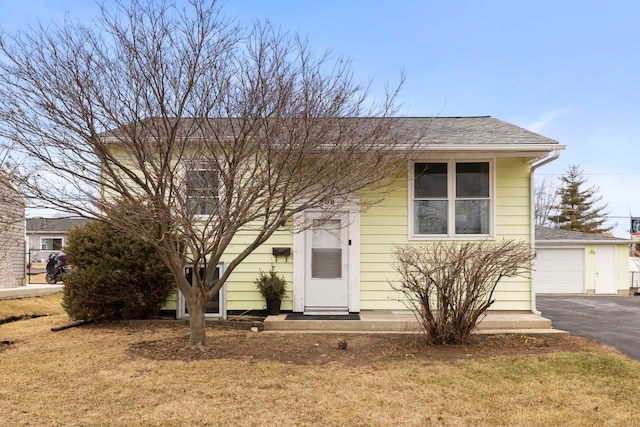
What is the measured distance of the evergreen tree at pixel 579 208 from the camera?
1219 inches

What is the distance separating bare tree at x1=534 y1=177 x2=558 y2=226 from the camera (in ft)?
107

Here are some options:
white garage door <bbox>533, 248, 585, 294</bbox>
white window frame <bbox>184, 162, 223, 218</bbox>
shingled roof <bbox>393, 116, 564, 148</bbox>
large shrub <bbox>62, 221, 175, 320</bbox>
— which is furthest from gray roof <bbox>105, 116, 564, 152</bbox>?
white garage door <bbox>533, 248, 585, 294</bbox>

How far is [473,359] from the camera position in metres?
5.23

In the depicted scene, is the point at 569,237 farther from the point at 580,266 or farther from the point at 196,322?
the point at 196,322

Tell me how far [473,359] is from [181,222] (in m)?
3.63

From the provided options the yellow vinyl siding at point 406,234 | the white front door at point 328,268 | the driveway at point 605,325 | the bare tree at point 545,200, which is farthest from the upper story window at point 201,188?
the bare tree at point 545,200

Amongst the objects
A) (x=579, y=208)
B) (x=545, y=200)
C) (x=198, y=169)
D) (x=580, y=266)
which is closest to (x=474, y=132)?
(x=198, y=169)

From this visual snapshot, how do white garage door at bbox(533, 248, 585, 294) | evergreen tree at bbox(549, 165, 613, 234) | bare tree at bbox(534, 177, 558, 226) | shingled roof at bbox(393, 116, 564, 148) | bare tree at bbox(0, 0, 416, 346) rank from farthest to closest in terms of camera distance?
bare tree at bbox(534, 177, 558, 226)
evergreen tree at bbox(549, 165, 613, 234)
white garage door at bbox(533, 248, 585, 294)
shingled roof at bbox(393, 116, 564, 148)
bare tree at bbox(0, 0, 416, 346)

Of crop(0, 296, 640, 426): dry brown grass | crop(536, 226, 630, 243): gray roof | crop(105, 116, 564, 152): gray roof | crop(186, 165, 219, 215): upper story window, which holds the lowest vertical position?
crop(0, 296, 640, 426): dry brown grass

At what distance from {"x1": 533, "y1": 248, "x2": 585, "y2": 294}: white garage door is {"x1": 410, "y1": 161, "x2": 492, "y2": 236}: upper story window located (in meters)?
11.3

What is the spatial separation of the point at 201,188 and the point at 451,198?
436 centimetres

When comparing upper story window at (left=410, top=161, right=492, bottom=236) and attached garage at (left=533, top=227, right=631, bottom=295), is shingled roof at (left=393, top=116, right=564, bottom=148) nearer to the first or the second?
upper story window at (left=410, top=161, right=492, bottom=236)

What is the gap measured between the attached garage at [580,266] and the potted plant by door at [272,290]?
43.9 feet

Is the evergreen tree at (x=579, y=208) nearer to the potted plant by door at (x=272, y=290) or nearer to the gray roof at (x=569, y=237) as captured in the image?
the gray roof at (x=569, y=237)
